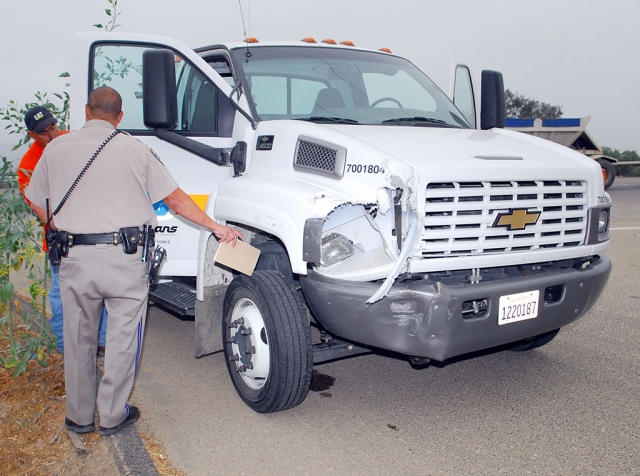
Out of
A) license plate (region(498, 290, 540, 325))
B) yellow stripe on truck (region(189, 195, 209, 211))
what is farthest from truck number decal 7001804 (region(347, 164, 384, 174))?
Answer: yellow stripe on truck (region(189, 195, 209, 211))

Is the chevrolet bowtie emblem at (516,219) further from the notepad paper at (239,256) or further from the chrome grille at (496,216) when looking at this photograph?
the notepad paper at (239,256)

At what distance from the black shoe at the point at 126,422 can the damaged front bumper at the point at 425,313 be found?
134 cm

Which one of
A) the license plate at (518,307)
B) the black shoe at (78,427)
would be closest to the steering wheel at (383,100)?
the license plate at (518,307)

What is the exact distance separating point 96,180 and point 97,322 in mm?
858

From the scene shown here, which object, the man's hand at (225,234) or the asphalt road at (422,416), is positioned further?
the man's hand at (225,234)

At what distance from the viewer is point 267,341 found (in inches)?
161

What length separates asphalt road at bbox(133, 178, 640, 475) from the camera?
3600mm

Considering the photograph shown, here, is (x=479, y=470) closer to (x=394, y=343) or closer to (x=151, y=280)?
(x=394, y=343)

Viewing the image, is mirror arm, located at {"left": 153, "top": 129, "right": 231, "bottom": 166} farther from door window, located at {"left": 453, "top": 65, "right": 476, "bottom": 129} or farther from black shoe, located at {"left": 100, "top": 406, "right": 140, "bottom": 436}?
A: door window, located at {"left": 453, "top": 65, "right": 476, "bottom": 129}

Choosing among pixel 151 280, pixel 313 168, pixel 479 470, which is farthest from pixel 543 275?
pixel 151 280

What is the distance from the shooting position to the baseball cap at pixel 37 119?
4.64m

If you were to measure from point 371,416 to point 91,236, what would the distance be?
81.8 inches

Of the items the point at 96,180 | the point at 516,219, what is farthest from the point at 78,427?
the point at 516,219

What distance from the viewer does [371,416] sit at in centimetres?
422
